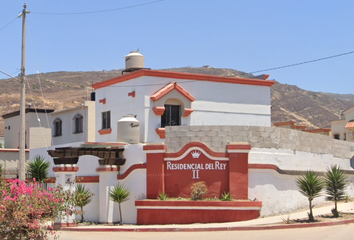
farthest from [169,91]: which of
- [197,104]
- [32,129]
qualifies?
[32,129]

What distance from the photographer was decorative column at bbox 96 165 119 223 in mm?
23984

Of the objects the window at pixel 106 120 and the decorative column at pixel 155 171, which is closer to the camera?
the decorative column at pixel 155 171

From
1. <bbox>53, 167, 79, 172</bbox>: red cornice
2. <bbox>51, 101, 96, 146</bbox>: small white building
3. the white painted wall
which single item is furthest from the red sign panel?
<bbox>51, 101, 96, 146</bbox>: small white building

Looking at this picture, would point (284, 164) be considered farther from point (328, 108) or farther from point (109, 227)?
point (328, 108)

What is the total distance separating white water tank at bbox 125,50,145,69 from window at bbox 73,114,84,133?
30.3 feet

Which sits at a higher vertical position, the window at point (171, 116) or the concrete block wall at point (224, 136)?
the window at point (171, 116)

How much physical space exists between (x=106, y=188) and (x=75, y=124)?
63.0 feet

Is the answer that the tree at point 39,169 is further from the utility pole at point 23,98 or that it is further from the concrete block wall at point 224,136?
the concrete block wall at point 224,136

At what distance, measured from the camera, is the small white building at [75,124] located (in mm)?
40500

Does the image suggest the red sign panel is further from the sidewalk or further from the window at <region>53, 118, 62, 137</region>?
the window at <region>53, 118, 62, 137</region>

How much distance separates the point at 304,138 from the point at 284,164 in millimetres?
2364

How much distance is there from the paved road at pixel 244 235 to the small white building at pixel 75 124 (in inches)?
815

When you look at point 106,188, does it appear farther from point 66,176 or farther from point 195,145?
point 195,145

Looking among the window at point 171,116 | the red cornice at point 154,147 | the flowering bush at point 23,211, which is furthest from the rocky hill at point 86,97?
the flowering bush at point 23,211
